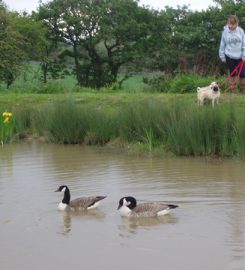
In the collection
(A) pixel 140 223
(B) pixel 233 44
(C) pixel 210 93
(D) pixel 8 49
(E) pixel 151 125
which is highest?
(D) pixel 8 49

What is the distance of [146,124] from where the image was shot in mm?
14797

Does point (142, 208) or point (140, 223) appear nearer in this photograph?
point (140, 223)

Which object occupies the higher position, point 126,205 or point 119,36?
point 119,36

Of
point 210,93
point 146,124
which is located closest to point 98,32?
point 210,93

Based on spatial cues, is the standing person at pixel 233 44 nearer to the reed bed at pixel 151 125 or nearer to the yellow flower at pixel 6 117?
the reed bed at pixel 151 125

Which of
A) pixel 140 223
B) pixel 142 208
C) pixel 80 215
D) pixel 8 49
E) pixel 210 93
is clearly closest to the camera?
pixel 140 223

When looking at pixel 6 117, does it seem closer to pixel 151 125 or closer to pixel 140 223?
pixel 151 125

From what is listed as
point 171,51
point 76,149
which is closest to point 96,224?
point 76,149

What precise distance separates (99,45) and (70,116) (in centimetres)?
2070

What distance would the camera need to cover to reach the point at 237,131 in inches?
515

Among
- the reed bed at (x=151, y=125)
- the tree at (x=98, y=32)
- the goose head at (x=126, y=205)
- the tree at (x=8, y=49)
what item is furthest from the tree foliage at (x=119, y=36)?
the goose head at (x=126, y=205)

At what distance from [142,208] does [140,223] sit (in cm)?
25

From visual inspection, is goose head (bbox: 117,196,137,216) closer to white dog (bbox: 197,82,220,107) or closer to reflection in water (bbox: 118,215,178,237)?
reflection in water (bbox: 118,215,178,237)

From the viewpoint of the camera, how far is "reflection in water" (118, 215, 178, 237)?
860 cm
